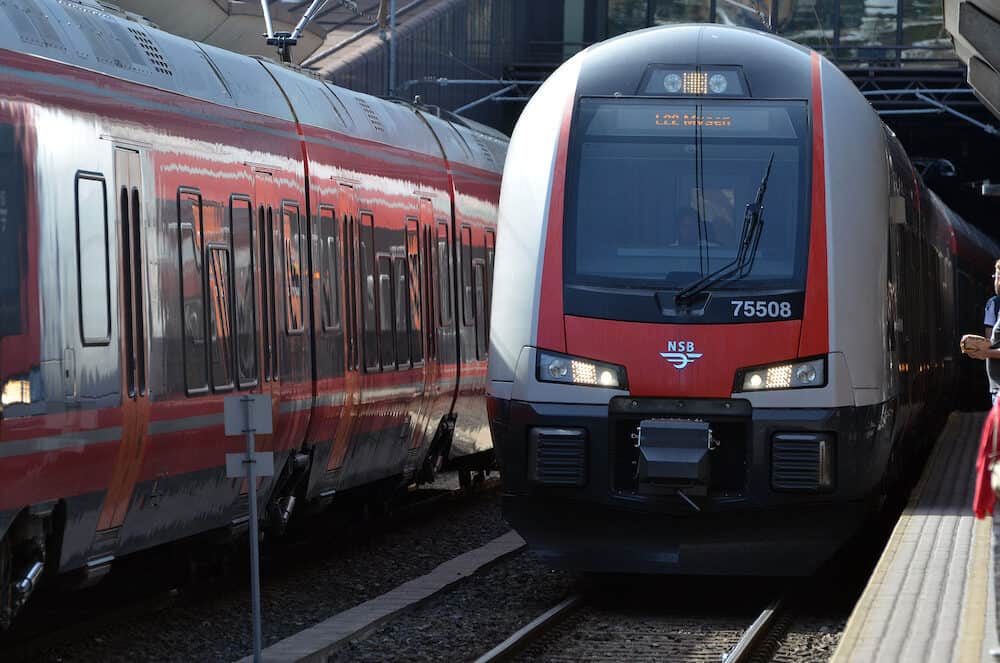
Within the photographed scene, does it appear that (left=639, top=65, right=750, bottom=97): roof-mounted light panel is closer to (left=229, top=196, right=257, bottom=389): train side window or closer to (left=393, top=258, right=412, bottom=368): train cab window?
(left=229, top=196, right=257, bottom=389): train side window

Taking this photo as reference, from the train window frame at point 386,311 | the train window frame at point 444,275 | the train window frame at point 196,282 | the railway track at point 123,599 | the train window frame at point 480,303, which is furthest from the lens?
the train window frame at point 480,303

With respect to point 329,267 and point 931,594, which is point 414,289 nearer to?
point 329,267

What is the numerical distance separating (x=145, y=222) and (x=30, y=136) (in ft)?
4.46

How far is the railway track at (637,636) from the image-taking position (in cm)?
959

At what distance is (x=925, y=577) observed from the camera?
901 centimetres

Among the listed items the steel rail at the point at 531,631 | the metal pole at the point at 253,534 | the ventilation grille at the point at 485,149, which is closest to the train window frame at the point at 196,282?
the metal pole at the point at 253,534

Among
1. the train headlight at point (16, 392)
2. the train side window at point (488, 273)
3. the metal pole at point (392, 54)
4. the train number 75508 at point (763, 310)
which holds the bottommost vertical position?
the train headlight at point (16, 392)

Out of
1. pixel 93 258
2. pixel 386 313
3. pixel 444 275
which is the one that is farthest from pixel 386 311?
pixel 93 258

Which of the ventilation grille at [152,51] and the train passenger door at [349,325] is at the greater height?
the ventilation grille at [152,51]

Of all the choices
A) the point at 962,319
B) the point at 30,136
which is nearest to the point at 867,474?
the point at 30,136

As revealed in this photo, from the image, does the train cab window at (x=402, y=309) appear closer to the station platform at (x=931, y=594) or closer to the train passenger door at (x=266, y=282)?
the train passenger door at (x=266, y=282)

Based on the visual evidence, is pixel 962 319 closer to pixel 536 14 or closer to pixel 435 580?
pixel 435 580

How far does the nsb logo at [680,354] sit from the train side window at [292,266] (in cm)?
264

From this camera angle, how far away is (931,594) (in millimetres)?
8500
